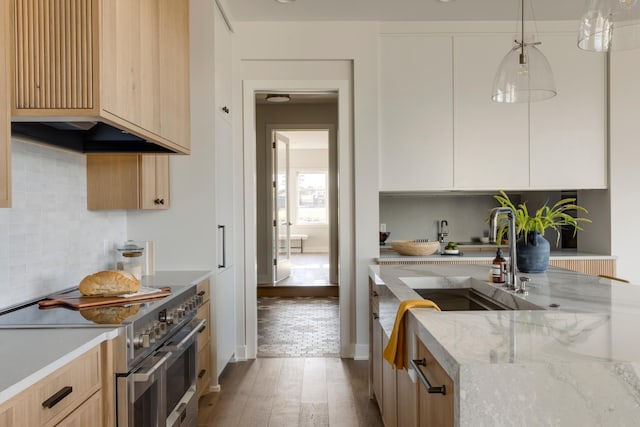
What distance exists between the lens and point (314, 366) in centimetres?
379

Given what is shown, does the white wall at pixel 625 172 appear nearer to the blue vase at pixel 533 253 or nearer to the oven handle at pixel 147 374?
the blue vase at pixel 533 253

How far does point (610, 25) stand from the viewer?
1.69m

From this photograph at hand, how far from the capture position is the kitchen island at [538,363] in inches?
42.7

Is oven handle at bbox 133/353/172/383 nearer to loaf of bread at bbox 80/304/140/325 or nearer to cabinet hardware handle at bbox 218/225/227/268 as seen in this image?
loaf of bread at bbox 80/304/140/325

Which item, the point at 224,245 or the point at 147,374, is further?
the point at 224,245

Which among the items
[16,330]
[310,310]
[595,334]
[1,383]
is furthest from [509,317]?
[310,310]

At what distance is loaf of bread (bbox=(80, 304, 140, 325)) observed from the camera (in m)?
1.80

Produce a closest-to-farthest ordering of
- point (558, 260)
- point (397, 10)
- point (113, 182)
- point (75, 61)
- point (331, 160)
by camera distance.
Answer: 1. point (75, 61)
2. point (113, 182)
3. point (397, 10)
4. point (558, 260)
5. point (331, 160)

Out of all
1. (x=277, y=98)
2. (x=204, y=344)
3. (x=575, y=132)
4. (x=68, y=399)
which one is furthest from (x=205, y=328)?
(x=277, y=98)

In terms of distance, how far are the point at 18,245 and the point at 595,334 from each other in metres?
2.23

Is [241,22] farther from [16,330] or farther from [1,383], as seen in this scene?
[1,383]

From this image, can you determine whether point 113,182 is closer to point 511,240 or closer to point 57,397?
point 57,397

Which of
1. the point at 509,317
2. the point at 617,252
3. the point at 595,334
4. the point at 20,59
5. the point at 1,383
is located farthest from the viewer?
the point at 617,252

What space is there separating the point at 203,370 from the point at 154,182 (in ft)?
3.99
